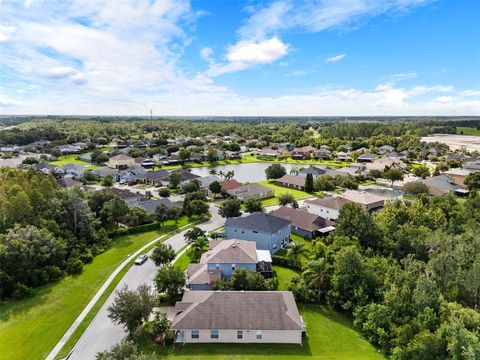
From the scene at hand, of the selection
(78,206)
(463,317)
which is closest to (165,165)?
(78,206)

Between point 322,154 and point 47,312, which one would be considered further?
point 322,154

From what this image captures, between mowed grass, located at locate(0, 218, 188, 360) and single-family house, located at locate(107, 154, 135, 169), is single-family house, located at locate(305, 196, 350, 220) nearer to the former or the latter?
mowed grass, located at locate(0, 218, 188, 360)

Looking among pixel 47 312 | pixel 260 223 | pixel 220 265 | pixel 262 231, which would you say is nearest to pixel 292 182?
pixel 260 223

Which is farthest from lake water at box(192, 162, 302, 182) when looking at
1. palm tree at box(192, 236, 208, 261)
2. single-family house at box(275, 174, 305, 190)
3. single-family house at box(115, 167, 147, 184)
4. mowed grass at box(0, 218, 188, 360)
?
mowed grass at box(0, 218, 188, 360)

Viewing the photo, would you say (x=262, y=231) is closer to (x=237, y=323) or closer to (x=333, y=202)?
(x=237, y=323)

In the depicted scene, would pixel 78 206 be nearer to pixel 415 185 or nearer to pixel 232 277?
pixel 232 277

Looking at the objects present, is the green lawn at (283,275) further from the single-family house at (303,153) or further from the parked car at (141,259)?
the single-family house at (303,153)
